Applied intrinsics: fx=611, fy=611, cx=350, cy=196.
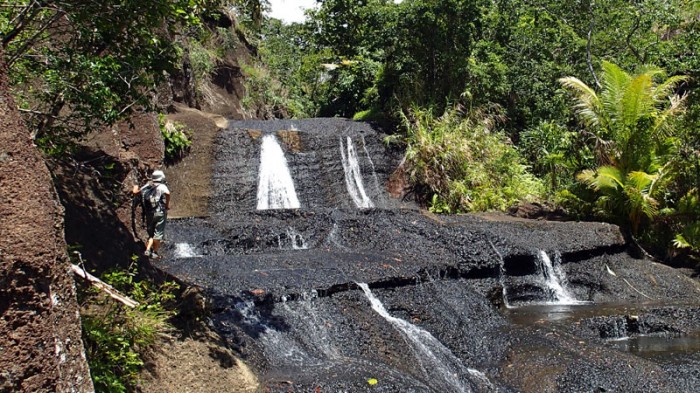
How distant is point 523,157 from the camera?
18.9 meters

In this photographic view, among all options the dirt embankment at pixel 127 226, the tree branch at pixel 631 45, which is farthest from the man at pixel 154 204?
the tree branch at pixel 631 45

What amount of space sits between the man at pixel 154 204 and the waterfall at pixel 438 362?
130 inches

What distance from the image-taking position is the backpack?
8.73m

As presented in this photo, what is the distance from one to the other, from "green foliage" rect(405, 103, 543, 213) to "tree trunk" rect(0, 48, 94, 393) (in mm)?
12861

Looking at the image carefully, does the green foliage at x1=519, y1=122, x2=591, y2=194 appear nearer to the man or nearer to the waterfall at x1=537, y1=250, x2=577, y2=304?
the waterfall at x1=537, y1=250, x2=577, y2=304

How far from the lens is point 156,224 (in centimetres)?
889

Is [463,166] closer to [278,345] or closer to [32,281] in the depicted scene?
[278,345]

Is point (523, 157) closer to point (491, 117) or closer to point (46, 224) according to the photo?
point (491, 117)

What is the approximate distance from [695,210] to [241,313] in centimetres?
1009

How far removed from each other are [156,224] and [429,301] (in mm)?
4145

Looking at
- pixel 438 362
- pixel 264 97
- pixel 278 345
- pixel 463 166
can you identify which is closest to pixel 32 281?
pixel 278 345

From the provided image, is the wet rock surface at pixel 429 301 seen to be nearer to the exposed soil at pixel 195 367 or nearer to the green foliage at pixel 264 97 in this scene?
the exposed soil at pixel 195 367

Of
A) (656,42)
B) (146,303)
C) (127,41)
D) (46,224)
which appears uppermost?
(656,42)

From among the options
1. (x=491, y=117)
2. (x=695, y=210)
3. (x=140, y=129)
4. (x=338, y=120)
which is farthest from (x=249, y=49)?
(x=695, y=210)
